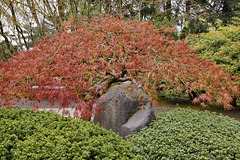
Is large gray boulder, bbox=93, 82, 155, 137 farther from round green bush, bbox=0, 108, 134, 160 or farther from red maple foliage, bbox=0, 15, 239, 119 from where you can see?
round green bush, bbox=0, 108, 134, 160

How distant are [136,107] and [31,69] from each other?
215 cm

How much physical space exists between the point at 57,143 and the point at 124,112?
5.77ft

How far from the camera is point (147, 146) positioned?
2994mm

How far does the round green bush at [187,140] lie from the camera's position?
2.84m

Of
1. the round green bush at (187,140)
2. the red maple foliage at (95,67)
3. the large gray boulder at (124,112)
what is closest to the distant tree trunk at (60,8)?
the red maple foliage at (95,67)

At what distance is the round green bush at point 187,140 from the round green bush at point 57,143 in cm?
62

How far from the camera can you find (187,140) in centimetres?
311

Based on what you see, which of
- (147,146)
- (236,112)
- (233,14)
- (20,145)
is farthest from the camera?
(233,14)

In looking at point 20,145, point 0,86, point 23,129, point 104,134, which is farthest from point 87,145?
point 0,86

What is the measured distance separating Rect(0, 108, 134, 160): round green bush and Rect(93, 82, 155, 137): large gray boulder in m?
0.96

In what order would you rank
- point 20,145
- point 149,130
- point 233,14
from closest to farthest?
point 20,145 < point 149,130 < point 233,14

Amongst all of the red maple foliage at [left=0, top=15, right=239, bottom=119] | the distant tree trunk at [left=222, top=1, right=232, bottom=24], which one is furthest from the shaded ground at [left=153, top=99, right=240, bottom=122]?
the distant tree trunk at [left=222, top=1, right=232, bottom=24]

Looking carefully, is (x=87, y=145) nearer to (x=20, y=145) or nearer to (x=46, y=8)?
(x=20, y=145)

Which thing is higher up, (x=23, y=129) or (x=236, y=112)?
(x=23, y=129)
